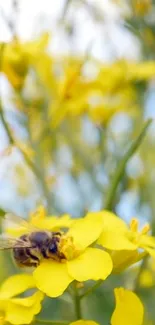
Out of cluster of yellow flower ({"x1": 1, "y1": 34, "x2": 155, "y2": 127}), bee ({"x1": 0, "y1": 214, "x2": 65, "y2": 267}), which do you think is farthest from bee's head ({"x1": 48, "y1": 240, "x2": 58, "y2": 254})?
cluster of yellow flower ({"x1": 1, "y1": 34, "x2": 155, "y2": 127})

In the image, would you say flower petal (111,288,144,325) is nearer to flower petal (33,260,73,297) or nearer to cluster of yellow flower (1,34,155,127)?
flower petal (33,260,73,297)

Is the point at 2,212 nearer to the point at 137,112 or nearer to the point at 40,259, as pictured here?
the point at 40,259

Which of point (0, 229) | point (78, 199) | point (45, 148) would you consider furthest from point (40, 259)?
point (45, 148)

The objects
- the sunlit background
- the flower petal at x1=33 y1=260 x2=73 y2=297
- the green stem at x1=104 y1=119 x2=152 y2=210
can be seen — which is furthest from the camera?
the sunlit background

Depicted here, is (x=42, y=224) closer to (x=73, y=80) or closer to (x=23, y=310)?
(x=23, y=310)

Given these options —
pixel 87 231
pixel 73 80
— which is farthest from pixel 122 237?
pixel 73 80

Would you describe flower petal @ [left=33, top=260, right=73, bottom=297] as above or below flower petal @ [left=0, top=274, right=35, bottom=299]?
below

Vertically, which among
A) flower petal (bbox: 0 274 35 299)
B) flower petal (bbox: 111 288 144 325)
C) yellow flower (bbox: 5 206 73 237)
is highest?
yellow flower (bbox: 5 206 73 237)

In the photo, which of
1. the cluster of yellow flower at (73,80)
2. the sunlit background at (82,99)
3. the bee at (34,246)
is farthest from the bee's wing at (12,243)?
the cluster of yellow flower at (73,80)
